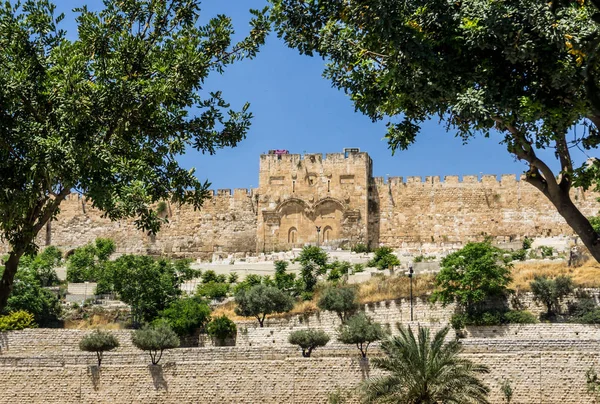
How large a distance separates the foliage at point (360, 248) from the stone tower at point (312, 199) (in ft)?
3.96

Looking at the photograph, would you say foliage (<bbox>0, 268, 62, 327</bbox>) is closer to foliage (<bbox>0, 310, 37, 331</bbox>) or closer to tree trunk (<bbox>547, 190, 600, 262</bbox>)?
foliage (<bbox>0, 310, 37, 331</bbox>)

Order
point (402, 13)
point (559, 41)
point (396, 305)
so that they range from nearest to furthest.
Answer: point (559, 41)
point (402, 13)
point (396, 305)

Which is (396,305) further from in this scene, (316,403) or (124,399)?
(124,399)

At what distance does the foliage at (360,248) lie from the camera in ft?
119

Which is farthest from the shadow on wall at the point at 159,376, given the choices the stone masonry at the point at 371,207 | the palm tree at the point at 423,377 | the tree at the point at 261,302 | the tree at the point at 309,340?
the stone masonry at the point at 371,207

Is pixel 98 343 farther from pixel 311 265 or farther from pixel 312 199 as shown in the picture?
pixel 312 199

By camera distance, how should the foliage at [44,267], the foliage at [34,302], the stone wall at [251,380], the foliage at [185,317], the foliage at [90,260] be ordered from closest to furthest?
the stone wall at [251,380], the foliage at [185,317], the foliage at [34,302], the foliage at [44,267], the foliage at [90,260]

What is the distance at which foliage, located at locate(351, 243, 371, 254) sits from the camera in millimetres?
36403

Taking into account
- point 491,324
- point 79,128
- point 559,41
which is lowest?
point 491,324

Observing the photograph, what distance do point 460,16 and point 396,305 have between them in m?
17.9

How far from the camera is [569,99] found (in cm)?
816

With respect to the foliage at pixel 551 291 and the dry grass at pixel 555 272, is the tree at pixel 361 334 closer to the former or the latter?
the foliage at pixel 551 291

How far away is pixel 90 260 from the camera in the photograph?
122ft

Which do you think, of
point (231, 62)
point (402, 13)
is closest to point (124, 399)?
point (231, 62)
